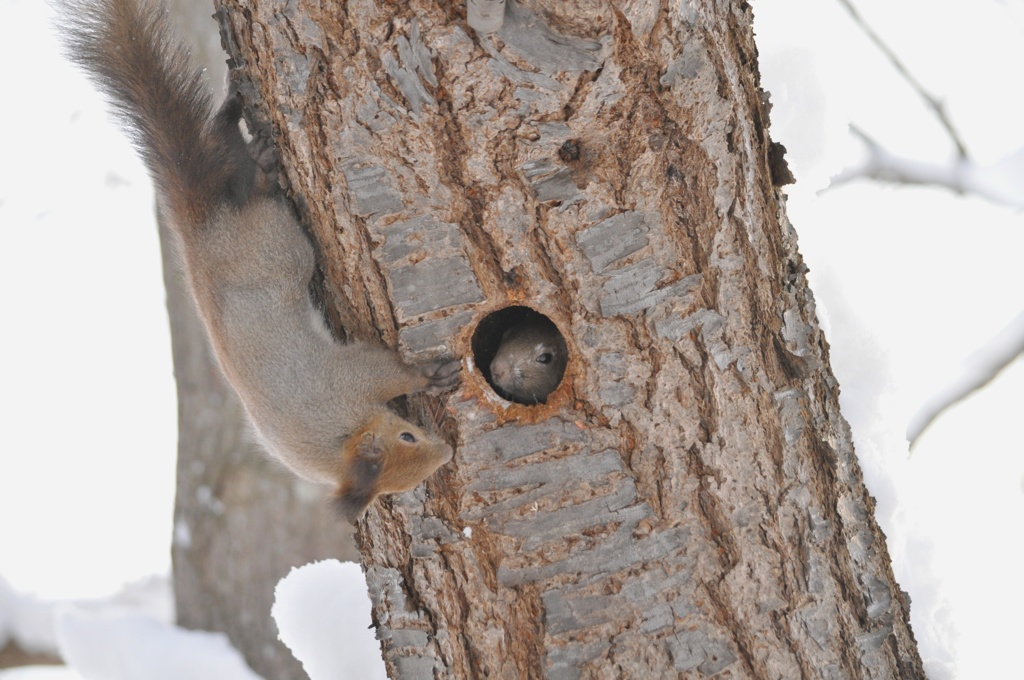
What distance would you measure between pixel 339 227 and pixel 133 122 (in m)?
0.91

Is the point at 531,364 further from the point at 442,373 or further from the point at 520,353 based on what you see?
the point at 442,373

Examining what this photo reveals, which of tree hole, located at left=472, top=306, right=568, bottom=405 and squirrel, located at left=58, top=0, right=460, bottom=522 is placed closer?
squirrel, located at left=58, top=0, right=460, bottom=522

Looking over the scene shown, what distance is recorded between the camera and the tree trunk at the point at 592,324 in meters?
1.68

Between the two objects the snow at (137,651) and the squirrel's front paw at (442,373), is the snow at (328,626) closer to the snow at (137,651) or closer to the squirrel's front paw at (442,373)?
the squirrel's front paw at (442,373)

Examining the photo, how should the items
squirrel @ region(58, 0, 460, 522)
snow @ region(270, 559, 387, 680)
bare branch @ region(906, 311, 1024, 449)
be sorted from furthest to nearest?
bare branch @ region(906, 311, 1024, 449) → snow @ region(270, 559, 387, 680) → squirrel @ region(58, 0, 460, 522)

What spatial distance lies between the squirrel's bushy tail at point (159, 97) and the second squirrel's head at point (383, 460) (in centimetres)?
71

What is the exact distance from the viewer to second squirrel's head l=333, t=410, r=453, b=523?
2000 millimetres

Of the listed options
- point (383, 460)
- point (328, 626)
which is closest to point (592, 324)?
point (383, 460)

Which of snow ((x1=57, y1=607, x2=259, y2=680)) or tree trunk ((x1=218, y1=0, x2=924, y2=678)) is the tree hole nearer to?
tree trunk ((x1=218, y1=0, x2=924, y2=678))

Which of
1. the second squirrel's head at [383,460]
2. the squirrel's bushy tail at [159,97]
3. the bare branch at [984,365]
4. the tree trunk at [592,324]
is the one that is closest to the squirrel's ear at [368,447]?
the second squirrel's head at [383,460]

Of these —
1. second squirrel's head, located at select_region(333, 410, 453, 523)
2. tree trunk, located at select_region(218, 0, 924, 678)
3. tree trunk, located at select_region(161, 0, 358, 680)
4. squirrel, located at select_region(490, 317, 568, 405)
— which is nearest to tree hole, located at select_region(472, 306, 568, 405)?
squirrel, located at select_region(490, 317, 568, 405)

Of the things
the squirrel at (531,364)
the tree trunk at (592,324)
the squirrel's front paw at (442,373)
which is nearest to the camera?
the tree trunk at (592,324)

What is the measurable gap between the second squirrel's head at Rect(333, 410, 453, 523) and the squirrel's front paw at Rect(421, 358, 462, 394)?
0.13 metres

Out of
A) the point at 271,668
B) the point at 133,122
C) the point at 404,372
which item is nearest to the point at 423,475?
the point at 404,372
